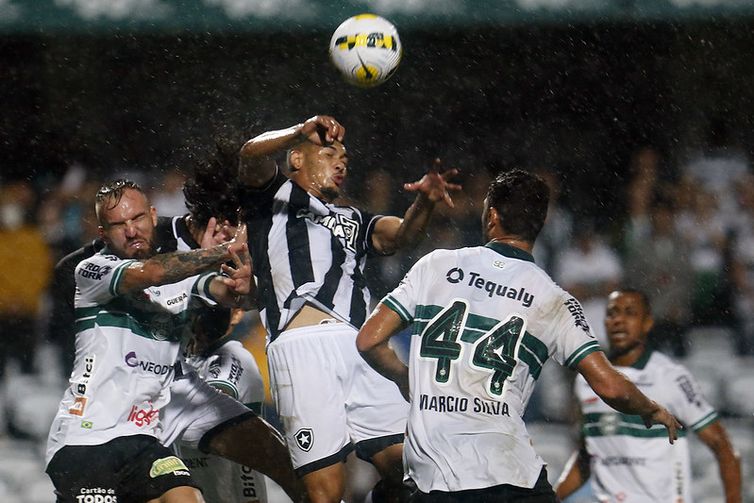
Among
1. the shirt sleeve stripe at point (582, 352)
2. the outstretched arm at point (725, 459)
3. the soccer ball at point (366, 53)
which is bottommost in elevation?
the outstretched arm at point (725, 459)

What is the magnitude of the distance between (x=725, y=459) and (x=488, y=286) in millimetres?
2814

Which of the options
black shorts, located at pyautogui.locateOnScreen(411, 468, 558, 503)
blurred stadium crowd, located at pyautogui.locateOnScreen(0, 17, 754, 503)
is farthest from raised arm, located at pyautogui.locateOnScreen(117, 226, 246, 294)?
blurred stadium crowd, located at pyautogui.locateOnScreen(0, 17, 754, 503)

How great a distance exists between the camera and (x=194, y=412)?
613 centimetres

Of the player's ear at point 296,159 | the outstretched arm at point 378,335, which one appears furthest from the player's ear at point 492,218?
the player's ear at point 296,159

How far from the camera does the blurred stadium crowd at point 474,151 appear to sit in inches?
349

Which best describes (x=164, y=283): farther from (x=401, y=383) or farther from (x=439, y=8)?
(x=439, y=8)

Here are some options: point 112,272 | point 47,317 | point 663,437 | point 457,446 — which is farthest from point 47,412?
point 457,446

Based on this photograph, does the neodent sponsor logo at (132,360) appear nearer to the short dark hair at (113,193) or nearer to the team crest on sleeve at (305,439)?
the short dark hair at (113,193)

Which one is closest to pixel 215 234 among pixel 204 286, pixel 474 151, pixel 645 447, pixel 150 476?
pixel 204 286

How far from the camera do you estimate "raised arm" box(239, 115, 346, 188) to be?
5258 millimetres

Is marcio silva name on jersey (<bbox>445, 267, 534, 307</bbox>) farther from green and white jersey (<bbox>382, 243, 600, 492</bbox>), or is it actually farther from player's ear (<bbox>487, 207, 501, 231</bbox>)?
player's ear (<bbox>487, 207, 501, 231</bbox>)

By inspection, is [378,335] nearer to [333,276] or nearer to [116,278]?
[333,276]

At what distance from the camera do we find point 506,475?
4461 mm

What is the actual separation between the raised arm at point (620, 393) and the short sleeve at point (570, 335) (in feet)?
0.11
